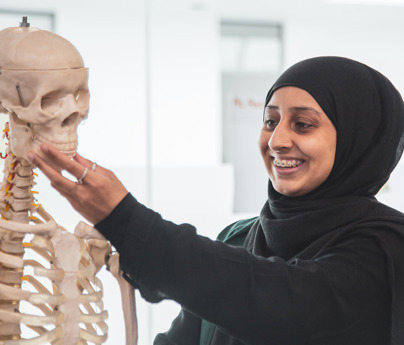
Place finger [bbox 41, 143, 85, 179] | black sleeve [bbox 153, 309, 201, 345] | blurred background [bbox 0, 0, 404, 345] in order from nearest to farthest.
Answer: finger [bbox 41, 143, 85, 179] < black sleeve [bbox 153, 309, 201, 345] < blurred background [bbox 0, 0, 404, 345]

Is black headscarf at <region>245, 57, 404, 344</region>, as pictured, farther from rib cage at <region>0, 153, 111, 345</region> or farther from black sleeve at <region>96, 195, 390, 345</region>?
rib cage at <region>0, 153, 111, 345</region>

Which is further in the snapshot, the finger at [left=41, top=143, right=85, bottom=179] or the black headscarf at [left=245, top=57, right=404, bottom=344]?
the black headscarf at [left=245, top=57, right=404, bottom=344]

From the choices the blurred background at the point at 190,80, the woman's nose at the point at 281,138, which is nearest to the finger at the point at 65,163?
the woman's nose at the point at 281,138

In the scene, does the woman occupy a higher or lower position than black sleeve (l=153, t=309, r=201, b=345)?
higher

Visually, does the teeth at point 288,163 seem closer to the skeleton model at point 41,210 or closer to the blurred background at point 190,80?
the skeleton model at point 41,210

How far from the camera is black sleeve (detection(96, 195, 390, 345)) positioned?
0.86m

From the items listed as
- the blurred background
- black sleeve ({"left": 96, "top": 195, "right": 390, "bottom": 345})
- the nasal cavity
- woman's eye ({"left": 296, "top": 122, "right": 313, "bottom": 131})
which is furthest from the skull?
the blurred background

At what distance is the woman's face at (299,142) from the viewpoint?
1.13m

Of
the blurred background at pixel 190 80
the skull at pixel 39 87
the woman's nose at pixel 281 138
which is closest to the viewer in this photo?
the skull at pixel 39 87

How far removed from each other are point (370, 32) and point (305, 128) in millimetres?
1879

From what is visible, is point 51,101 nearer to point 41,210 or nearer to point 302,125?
point 41,210

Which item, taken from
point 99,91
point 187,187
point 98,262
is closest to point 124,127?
point 99,91

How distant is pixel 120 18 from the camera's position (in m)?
2.61

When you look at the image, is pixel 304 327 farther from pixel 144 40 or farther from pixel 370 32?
pixel 370 32
